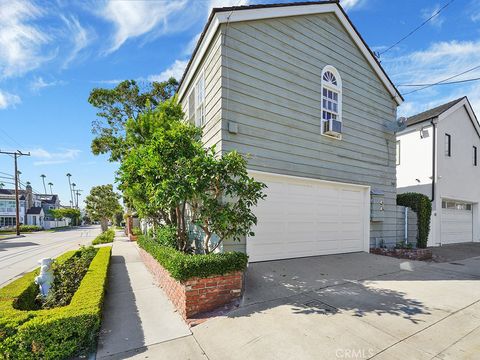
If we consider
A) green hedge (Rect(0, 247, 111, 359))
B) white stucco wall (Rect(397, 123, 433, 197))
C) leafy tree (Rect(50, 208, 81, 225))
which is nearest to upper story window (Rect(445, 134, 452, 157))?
white stucco wall (Rect(397, 123, 433, 197))

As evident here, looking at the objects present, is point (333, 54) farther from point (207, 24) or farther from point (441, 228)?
point (441, 228)

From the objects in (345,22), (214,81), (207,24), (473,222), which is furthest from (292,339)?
(473,222)

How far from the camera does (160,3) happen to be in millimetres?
5801

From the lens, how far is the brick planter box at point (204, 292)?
157 inches

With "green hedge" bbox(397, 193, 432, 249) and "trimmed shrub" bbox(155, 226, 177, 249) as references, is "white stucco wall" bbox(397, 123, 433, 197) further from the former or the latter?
"trimmed shrub" bbox(155, 226, 177, 249)

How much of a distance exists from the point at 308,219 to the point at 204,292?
4.20 metres

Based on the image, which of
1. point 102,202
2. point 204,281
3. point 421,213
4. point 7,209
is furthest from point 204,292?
point 7,209

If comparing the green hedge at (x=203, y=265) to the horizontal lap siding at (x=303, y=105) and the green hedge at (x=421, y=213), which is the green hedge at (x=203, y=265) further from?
the green hedge at (x=421, y=213)

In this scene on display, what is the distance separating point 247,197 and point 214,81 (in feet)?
10.8

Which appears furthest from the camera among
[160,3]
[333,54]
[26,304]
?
[333,54]

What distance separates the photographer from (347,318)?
378 centimetres

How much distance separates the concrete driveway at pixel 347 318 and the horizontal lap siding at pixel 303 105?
186 cm

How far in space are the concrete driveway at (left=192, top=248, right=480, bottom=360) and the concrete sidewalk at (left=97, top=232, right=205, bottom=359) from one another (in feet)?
0.87

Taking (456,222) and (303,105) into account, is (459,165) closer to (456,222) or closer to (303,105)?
(456,222)
